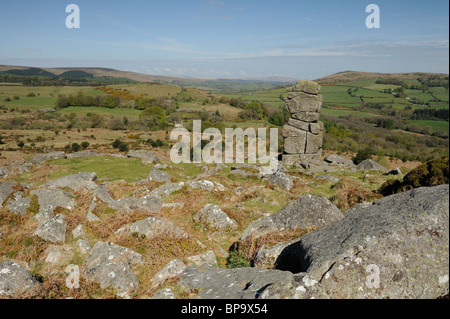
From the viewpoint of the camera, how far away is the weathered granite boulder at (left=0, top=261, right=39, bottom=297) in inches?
231

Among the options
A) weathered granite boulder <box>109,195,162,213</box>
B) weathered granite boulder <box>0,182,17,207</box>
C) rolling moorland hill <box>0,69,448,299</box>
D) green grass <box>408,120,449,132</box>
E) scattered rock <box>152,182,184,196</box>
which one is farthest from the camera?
green grass <box>408,120,449,132</box>

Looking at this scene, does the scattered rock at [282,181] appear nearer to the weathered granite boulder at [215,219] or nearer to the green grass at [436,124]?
the weathered granite boulder at [215,219]

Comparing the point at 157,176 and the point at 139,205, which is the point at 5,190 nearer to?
the point at 139,205

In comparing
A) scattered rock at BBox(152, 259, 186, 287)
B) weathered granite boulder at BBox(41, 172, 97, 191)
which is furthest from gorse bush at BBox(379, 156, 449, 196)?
weathered granite boulder at BBox(41, 172, 97, 191)

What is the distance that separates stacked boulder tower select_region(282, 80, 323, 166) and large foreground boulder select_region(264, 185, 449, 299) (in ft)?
92.8

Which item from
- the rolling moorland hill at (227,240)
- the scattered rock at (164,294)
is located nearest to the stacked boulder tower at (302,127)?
the rolling moorland hill at (227,240)

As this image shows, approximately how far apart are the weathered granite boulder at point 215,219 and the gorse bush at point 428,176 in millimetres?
10224

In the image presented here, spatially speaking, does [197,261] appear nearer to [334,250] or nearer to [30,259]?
[334,250]

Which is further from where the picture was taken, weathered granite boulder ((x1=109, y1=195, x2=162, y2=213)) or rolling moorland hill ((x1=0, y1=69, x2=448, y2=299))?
weathered granite boulder ((x1=109, y1=195, x2=162, y2=213))

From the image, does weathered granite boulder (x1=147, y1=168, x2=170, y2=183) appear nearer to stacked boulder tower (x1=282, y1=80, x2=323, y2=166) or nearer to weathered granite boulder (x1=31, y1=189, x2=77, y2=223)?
weathered granite boulder (x1=31, y1=189, x2=77, y2=223)

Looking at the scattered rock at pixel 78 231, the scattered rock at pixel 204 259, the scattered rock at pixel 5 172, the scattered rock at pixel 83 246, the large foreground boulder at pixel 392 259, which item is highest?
the large foreground boulder at pixel 392 259

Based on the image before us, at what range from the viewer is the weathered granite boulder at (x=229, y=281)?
5.29 metres

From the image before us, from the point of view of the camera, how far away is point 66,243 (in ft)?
28.7
